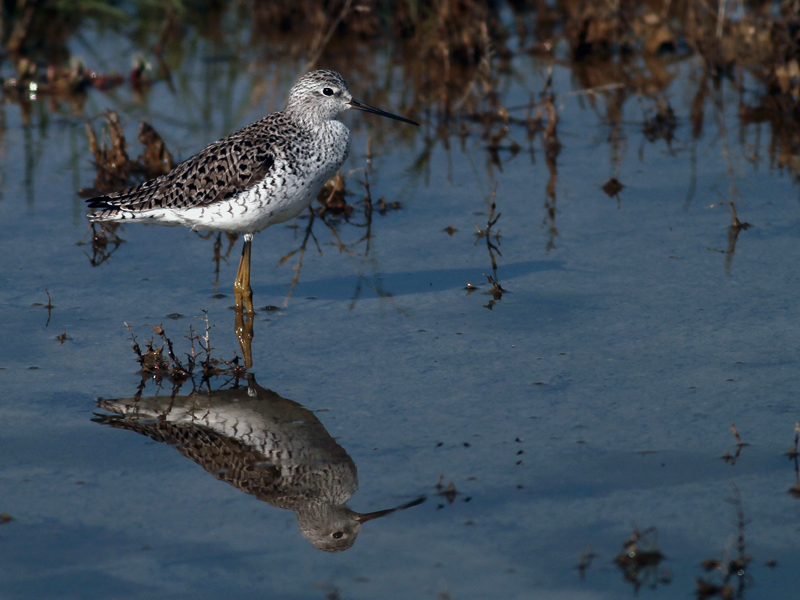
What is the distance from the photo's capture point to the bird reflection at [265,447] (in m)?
4.66

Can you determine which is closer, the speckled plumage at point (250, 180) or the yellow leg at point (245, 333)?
the yellow leg at point (245, 333)

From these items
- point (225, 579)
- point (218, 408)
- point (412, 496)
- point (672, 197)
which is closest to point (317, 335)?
point (218, 408)

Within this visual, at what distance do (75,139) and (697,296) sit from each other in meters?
6.63

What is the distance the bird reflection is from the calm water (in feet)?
0.12

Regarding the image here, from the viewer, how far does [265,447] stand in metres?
5.24

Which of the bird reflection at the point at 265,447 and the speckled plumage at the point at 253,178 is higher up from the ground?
the speckled plumage at the point at 253,178

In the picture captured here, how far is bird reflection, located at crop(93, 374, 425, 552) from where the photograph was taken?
4.66 metres

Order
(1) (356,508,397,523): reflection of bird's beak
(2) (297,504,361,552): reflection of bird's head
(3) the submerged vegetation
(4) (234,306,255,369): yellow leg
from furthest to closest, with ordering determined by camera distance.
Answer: (3) the submerged vegetation, (4) (234,306,255,369): yellow leg, (1) (356,508,397,523): reflection of bird's beak, (2) (297,504,361,552): reflection of bird's head

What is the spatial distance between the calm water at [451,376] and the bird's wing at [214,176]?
0.70m

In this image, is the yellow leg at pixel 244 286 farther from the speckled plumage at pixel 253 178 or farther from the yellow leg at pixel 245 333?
the speckled plumage at pixel 253 178

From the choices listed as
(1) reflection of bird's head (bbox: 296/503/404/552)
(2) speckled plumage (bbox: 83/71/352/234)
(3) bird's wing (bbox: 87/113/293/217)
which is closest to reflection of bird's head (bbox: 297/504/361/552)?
(1) reflection of bird's head (bbox: 296/503/404/552)

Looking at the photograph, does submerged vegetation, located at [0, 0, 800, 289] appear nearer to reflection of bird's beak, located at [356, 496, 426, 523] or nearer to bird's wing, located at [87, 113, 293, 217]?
bird's wing, located at [87, 113, 293, 217]

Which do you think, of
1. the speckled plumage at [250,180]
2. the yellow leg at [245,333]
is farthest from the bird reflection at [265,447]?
the speckled plumage at [250,180]

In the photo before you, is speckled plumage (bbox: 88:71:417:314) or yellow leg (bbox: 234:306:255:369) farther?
speckled plumage (bbox: 88:71:417:314)
